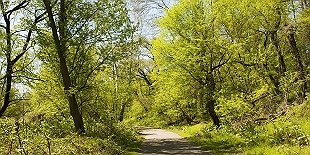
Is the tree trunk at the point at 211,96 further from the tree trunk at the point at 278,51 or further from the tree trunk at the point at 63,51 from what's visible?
the tree trunk at the point at 63,51

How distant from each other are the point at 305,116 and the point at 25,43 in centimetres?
1561

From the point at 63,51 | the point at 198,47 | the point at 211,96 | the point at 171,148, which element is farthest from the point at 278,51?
the point at 63,51

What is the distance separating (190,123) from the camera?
42938 mm

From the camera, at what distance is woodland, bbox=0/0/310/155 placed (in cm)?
1969

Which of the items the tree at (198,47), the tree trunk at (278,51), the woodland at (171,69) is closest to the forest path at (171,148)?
the woodland at (171,69)

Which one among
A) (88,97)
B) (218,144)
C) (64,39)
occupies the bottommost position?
(218,144)

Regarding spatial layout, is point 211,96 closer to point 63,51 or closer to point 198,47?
point 198,47

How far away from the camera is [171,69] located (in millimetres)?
27719

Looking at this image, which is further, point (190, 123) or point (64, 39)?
point (190, 123)

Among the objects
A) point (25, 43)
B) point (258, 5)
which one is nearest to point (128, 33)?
point (25, 43)

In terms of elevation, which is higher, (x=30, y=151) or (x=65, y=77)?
(x=65, y=77)

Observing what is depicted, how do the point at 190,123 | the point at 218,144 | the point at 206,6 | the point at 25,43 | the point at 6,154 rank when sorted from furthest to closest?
1. the point at 190,123
2. the point at 206,6
3. the point at 25,43
4. the point at 218,144
5. the point at 6,154

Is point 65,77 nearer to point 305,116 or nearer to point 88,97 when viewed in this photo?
point 88,97

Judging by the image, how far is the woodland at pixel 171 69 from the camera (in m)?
19.7
